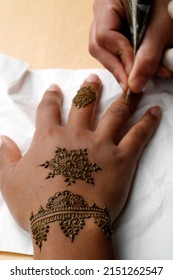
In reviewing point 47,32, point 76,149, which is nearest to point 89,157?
point 76,149

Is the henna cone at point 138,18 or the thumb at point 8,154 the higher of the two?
the henna cone at point 138,18

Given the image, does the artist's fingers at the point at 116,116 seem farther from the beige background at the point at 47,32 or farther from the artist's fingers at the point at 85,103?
the beige background at the point at 47,32

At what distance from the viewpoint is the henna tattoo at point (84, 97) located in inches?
30.9

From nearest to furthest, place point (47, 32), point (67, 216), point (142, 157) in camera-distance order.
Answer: point (67, 216) < point (142, 157) < point (47, 32)

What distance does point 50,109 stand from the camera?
79 centimetres

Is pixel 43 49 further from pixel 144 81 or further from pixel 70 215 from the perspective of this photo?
pixel 70 215

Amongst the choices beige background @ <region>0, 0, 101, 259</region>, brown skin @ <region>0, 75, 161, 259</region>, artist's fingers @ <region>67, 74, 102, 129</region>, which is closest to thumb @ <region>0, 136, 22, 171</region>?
brown skin @ <region>0, 75, 161, 259</region>

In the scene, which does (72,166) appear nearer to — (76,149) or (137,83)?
(76,149)

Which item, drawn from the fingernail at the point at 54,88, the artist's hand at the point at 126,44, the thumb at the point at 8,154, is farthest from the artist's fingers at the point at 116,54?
the thumb at the point at 8,154

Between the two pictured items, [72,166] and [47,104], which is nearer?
[72,166]

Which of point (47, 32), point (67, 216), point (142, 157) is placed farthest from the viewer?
point (47, 32)

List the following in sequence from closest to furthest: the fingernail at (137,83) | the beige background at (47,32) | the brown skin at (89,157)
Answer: the brown skin at (89,157) → the fingernail at (137,83) → the beige background at (47,32)

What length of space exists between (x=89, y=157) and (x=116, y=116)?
11 centimetres

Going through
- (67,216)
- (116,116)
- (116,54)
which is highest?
(116,54)
